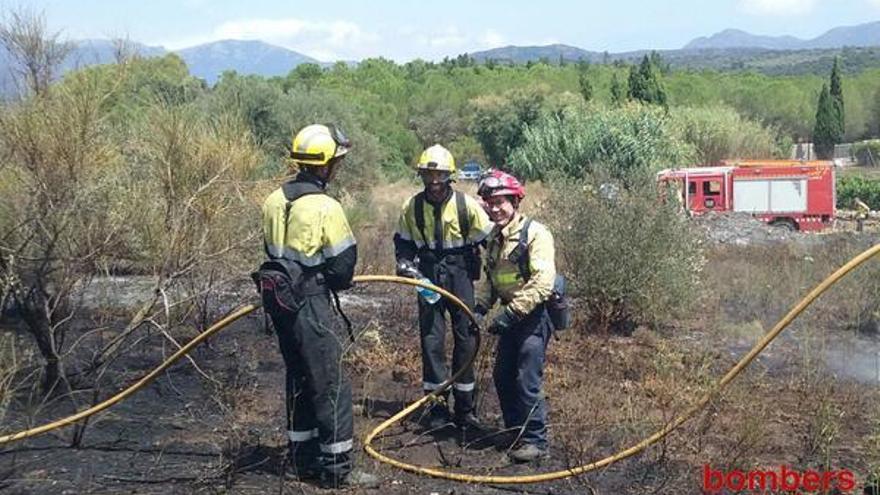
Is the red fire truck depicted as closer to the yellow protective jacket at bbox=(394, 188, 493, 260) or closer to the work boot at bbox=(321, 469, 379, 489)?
the yellow protective jacket at bbox=(394, 188, 493, 260)

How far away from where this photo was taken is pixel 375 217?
18.3m

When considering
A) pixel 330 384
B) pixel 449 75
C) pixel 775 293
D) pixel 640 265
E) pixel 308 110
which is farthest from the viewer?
pixel 449 75

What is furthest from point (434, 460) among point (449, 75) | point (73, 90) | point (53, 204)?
point (449, 75)

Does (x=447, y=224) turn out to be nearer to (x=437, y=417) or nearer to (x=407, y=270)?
(x=407, y=270)

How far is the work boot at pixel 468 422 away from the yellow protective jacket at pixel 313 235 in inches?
59.4

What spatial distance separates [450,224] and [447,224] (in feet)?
0.06

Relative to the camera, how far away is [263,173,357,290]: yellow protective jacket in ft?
16.3

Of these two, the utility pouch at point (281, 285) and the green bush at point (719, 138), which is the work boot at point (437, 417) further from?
the green bush at point (719, 138)

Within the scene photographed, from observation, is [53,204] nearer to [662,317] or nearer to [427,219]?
[427,219]

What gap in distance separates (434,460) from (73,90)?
656 centimetres

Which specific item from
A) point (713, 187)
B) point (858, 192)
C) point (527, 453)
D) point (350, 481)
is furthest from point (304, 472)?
point (858, 192)

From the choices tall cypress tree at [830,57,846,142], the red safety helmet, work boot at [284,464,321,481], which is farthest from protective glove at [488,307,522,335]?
tall cypress tree at [830,57,846,142]

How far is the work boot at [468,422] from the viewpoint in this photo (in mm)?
6113

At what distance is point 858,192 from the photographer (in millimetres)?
41531
